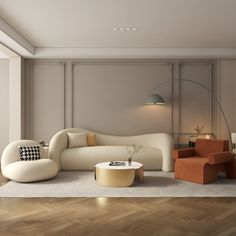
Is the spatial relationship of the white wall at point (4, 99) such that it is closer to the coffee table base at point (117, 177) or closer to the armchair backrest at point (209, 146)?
the coffee table base at point (117, 177)

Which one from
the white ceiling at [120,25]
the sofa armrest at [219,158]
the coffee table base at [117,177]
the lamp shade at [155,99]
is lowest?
the coffee table base at [117,177]

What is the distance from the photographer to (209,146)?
17.4 feet

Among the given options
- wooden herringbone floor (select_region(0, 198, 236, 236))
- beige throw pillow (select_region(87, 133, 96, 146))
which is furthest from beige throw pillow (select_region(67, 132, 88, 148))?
wooden herringbone floor (select_region(0, 198, 236, 236))

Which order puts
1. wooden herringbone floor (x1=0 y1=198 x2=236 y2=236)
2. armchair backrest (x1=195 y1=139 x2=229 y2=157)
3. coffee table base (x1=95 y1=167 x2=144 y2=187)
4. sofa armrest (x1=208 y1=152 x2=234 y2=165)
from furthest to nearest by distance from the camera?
armchair backrest (x1=195 y1=139 x2=229 y2=157) < sofa armrest (x1=208 y1=152 x2=234 y2=165) < coffee table base (x1=95 y1=167 x2=144 y2=187) < wooden herringbone floor (x1=0 y1=198 x2=236 y2=236)

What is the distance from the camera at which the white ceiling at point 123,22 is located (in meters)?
3.95

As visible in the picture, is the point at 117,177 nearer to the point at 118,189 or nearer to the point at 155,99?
the point at 118,189

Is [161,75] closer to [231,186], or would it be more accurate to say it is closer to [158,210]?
[231,186]

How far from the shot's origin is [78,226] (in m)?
2.90

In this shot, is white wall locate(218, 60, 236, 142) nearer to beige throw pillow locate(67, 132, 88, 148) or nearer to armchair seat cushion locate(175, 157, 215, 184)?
armchair seat cushion locate(175, 157, 215, 184)

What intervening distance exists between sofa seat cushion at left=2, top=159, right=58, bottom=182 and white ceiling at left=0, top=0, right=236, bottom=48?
2468 millimetres

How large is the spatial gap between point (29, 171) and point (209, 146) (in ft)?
11.1

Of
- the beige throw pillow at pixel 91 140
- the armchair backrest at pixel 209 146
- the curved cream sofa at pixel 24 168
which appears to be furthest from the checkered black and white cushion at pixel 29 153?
the armchair backrest at pixel 209 146

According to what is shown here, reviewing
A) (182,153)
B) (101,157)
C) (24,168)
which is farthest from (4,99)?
(182,153)

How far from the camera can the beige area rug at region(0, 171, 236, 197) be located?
4.07m
